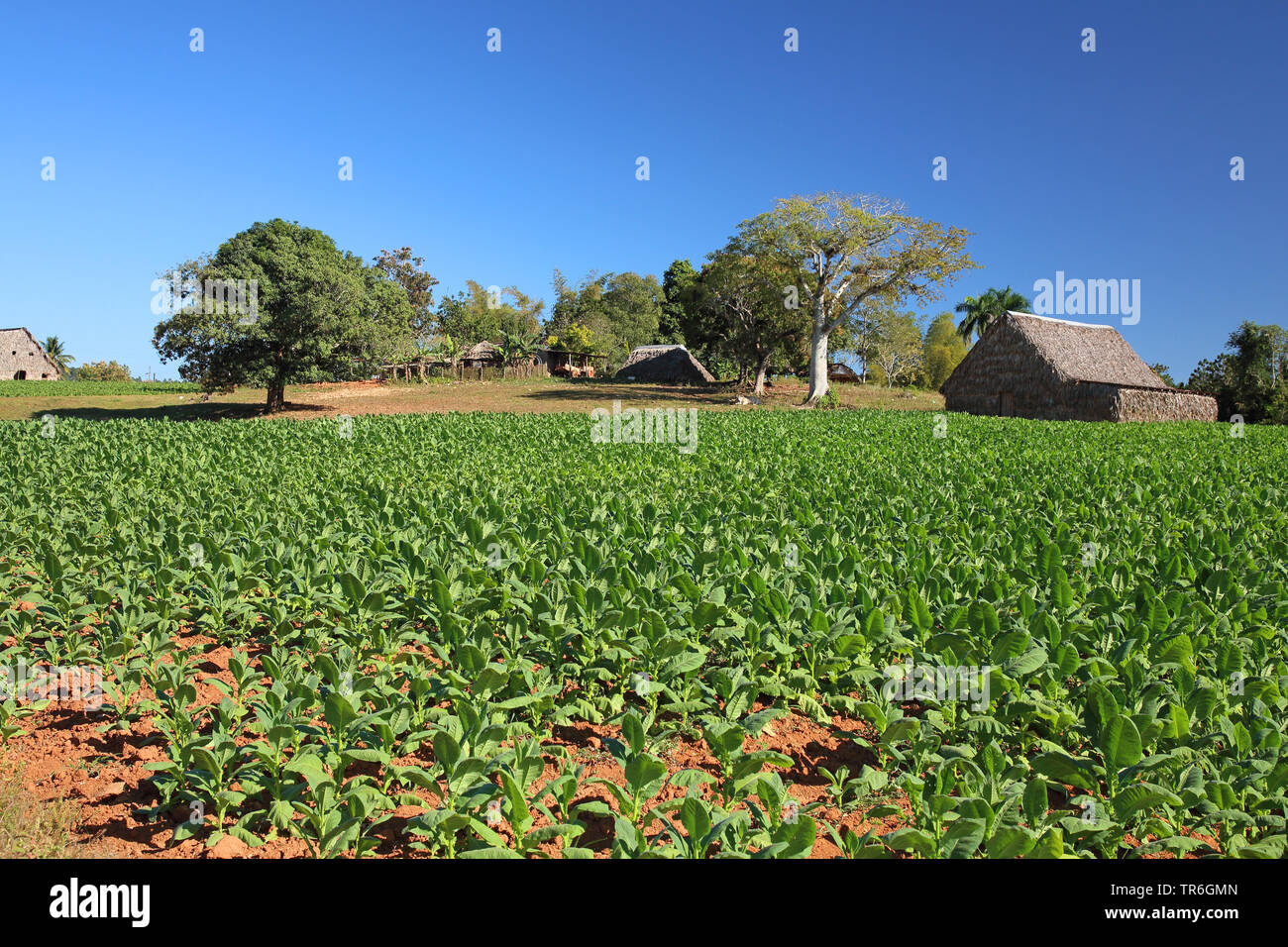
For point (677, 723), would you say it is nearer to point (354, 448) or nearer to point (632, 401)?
point (354, 448)

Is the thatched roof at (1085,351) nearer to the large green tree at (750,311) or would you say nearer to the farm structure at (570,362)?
the large green tree at (750,311)

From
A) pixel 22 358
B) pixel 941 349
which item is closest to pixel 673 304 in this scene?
pixel 941 349

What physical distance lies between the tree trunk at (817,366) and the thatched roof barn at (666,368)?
20.8 metres

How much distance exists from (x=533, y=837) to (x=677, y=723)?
1327mm

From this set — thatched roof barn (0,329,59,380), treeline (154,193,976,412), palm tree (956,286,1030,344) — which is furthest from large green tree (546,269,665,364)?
thatched roof barn (0,329,59,380)

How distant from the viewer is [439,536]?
23.4 ft

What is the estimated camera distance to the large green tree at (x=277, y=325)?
1215 inches

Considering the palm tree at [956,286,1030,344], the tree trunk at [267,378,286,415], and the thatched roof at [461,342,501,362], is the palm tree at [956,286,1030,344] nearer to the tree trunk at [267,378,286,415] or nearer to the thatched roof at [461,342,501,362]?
the thatched roof at [461,342,501,362]

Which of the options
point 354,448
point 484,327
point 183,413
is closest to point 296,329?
point 183,413

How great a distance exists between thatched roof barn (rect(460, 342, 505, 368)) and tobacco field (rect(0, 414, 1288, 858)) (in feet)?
191

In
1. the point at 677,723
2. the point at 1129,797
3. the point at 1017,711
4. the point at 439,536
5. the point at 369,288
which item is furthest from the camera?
the point at 369,288

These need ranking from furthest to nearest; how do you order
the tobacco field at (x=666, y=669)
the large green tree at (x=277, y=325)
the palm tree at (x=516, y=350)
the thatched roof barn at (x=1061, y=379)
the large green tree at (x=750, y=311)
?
1. the palm tree at (x=516, y=350)
2. the large green tree at (x=750, y=311)
3. the thatched roof barn at (x=1061, y=379)
4. the large green tree at (x=277, y=325)
5. the tobacco field at (x=666, y=669)

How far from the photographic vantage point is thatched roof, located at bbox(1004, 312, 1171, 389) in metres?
36.3

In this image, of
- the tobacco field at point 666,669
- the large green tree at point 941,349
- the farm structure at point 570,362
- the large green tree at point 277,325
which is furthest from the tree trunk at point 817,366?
the large green tree at point 941,349
